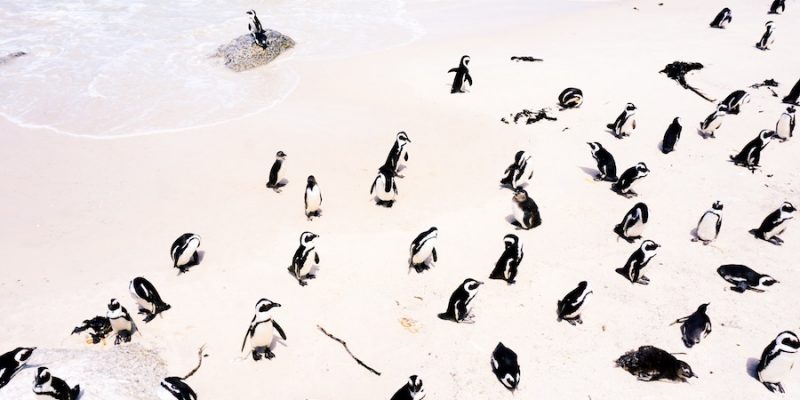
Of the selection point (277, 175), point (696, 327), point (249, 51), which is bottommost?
point (249, 51)

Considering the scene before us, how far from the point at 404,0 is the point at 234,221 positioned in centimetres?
1618

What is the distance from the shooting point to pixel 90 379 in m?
6.50

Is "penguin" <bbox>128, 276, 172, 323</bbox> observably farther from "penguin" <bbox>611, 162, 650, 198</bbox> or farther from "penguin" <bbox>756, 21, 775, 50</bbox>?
"penguin" <bbox>756, 21, 775, 50</bbox>

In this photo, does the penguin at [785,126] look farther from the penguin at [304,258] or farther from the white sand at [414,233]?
the penguin at [304,258]

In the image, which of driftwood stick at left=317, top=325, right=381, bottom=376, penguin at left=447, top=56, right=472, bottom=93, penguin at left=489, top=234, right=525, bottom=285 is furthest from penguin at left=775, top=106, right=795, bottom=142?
driftwood stick at left=317, top=325, right=381, bottom=376

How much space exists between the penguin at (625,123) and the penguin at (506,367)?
7.23 metres

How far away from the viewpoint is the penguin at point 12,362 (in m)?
6.40

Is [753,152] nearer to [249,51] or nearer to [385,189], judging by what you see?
[385,189]

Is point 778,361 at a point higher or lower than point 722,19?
lower

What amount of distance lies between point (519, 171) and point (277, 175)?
425 centimetres

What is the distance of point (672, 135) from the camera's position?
1173 cm

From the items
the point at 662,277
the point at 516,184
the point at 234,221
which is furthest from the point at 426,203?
the point at 662,277

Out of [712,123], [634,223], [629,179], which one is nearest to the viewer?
[634,223]

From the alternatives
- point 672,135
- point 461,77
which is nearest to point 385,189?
point 461,77
